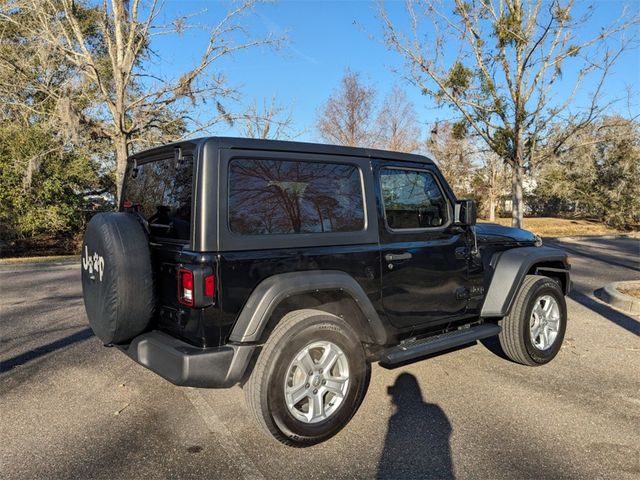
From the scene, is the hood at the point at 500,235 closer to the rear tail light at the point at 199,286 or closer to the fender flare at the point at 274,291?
the fender flare at the point at 274,291

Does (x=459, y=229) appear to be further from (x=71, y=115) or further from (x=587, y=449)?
(x=71, y=115)

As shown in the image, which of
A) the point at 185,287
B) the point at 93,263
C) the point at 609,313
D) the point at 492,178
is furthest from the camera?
the point at 492,178

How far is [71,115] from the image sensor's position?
1407 centimetres

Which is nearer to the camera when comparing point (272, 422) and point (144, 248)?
point (272, 422)

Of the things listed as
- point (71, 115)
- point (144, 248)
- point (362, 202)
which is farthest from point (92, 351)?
point (71, 115)

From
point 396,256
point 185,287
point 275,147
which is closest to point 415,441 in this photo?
point 396,256

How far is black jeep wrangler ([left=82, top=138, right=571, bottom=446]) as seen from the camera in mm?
2791

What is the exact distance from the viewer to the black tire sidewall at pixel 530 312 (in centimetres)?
420

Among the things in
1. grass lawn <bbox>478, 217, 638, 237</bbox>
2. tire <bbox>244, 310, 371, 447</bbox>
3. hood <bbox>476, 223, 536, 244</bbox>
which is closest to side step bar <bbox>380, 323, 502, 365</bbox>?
tire <bbox>244, 310, 371, 447</bbox>

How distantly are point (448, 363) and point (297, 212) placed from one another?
7.72ft

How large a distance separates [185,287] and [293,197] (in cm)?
93

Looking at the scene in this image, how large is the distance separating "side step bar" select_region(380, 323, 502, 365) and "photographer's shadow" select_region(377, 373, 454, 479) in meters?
0.40

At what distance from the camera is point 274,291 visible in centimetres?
282

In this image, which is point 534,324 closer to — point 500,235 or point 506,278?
point 506,278
